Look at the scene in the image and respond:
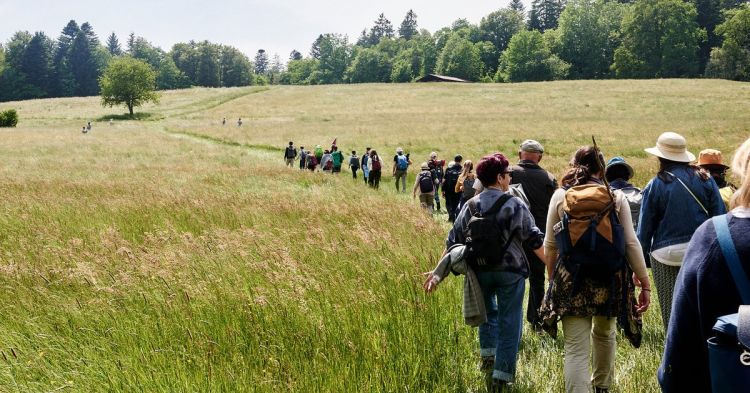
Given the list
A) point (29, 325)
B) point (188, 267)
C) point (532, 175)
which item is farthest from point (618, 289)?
point (29, 325)

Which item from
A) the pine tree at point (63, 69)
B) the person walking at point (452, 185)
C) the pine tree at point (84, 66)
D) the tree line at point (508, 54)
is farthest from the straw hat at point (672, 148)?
the pine tree at point (84, 66)

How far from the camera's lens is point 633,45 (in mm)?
109062

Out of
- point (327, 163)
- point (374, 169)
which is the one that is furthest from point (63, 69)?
point (374, 169)

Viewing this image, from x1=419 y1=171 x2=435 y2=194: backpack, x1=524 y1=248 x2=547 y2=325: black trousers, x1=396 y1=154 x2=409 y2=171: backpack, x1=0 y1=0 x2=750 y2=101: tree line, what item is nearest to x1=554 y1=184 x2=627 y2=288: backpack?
x1=524 y1=248 x2=547 y2=325: black trousers

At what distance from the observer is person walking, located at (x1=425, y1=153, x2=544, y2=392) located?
14.3 ft

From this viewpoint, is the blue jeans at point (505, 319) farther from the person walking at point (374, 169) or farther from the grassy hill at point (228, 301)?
the person walking at point (374, 169)

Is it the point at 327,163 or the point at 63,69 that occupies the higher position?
the point at 63,69

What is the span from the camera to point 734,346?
1.46 metres

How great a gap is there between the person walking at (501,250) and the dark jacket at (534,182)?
142 centimetres

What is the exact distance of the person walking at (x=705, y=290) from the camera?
1.59m

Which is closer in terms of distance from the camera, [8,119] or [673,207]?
[673,207]

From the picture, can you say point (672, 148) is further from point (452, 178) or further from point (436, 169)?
point (436, 169)

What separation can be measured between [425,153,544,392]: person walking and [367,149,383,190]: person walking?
13.5 meters

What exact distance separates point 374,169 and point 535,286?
12328mm
